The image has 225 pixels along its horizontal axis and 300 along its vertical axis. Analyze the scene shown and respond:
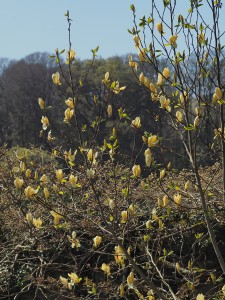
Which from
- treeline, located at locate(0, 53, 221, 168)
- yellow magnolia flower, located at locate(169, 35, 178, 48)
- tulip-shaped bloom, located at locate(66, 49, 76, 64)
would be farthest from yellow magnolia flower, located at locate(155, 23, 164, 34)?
treeline, located at locate(0, 53, 221, 168)

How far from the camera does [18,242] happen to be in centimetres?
487

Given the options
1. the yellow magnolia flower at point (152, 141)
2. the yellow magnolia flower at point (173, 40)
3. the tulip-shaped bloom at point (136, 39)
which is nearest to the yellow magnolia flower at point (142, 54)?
the tulip-shaped bloom at point (136, 39)

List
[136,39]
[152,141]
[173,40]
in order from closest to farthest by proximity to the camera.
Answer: [152,141]
[173,40]
[136,39]

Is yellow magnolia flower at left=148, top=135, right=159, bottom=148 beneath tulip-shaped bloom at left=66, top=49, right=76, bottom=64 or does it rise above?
beneath

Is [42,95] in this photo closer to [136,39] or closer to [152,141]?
[136,39]

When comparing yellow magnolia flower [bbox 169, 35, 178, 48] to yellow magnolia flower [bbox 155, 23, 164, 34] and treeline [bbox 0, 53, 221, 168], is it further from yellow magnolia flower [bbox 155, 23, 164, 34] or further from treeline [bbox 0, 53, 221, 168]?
treeline [bbox 0, 53, 221, 168]

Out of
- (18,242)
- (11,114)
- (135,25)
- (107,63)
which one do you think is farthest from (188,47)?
(11,114)

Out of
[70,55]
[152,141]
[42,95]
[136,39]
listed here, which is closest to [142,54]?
[136,39]

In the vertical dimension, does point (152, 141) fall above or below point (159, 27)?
below

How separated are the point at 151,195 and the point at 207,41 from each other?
2.80 metres

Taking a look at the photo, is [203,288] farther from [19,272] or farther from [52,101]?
[52,101]

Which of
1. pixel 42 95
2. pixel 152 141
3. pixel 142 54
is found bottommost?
pixel 152 141

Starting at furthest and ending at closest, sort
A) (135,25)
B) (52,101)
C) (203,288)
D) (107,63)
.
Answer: (52,101)
(107,63)
(203,288)
(135,25)

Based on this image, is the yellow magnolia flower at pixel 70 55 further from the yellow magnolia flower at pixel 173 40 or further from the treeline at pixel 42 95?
the treeline at pixel 42 95
